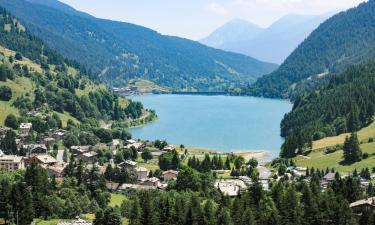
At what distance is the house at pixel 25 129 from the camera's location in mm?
140925

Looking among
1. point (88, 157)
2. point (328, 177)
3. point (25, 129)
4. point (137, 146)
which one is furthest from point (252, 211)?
point (25, 129)

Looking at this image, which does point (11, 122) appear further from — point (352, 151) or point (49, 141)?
point (352, 151)

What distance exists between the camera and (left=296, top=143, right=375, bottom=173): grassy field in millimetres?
109688

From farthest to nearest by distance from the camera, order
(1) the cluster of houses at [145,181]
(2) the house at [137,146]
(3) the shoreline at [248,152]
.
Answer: (3) the shoreline at [248,152]
(2) the house at [137,146]
(1) the cluster of houses at [145,181]

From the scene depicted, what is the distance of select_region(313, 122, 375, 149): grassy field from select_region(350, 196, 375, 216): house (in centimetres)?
7101

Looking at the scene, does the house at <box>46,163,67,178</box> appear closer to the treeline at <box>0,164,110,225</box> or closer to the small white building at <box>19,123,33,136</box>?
the treeline at <box>0,164,110,225</box>

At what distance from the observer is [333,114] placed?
165875 mm

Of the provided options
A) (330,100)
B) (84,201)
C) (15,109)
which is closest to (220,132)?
(330,100)

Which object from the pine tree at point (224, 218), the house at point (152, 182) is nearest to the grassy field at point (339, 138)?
the house at point (152, 182)

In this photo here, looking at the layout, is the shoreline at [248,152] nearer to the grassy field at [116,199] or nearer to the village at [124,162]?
the village at [124,162]

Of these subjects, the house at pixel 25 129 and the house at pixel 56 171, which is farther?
the house at pixel 25 129

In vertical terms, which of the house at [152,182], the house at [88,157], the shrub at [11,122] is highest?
the shrub at [11,122]

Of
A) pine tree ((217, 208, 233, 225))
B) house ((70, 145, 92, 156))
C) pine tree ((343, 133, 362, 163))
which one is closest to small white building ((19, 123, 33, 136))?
house ((70, 145, 92, 156))

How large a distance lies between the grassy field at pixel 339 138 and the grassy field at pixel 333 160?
7102 mm
